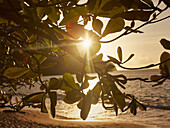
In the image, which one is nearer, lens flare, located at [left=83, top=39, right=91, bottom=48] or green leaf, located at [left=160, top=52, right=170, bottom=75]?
lens flare, located at [left=83, top=39, right=91, bottom=48]

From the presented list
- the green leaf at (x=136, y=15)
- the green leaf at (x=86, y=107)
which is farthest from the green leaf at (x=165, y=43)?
the green leaf at (x=86, y=107)

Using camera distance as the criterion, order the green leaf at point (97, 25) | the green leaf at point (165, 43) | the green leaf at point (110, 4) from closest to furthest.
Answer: the green leaf at point (110, 4)
the green leaf at point (97, 25)
the green leaf at point (165, 43)

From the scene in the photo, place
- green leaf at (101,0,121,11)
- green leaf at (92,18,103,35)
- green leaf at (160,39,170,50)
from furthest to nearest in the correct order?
green leaf at (160,39,170,50)
green leaf at (92,18,103,35)
green leaf at (101,0,121,11)

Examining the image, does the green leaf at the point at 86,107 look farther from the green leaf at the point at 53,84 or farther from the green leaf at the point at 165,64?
→ the green leaf at the point at 165,64

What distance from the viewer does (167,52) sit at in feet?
3.28

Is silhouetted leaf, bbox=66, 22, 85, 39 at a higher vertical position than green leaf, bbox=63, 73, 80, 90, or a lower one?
higher

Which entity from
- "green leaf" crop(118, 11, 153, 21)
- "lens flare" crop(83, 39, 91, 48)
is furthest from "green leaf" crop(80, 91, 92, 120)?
"green leaf" crop(118, 11, 153, 21)

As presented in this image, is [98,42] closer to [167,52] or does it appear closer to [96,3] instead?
[96,3]

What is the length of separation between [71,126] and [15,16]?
21.4 feet

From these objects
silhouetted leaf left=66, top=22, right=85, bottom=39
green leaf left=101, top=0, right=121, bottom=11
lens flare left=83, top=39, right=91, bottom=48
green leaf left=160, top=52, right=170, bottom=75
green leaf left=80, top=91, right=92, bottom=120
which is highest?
green leaf left=101, top=0, right=121, bottom=11

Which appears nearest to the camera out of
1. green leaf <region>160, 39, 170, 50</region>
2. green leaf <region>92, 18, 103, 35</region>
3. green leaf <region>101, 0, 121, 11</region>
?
green leaf <region>101, 0, 121, 11</region>

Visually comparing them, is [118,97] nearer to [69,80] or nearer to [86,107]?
[86,107]

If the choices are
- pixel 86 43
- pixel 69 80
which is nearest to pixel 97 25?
pixel 86 43

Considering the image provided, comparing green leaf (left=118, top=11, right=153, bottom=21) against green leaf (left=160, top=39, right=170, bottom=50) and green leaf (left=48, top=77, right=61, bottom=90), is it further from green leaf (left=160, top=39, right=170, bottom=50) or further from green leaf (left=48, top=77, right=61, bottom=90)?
green leaf (left=48, top=77, right=61, bottom=90)
